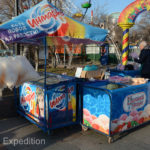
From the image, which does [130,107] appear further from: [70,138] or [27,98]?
[27,98]

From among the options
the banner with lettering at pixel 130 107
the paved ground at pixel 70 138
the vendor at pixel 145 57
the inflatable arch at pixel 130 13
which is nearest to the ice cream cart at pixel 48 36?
the paved ground at pixel 70 138

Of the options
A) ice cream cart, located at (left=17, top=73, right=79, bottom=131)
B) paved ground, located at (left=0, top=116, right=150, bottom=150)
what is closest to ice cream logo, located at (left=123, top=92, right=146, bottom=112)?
paved ground, located at (left=0, top=116, right=150, bottom=150)

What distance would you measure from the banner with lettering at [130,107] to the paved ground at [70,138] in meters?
0.24

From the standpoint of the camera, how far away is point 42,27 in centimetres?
341

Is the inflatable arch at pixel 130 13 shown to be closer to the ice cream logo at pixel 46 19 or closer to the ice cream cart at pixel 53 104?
the ice cream cart at pixel 53 104

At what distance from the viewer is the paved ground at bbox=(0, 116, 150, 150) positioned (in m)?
3.56

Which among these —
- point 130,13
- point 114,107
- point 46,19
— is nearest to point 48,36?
point 46,19

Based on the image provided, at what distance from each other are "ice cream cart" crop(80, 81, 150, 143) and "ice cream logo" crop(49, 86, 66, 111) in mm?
428

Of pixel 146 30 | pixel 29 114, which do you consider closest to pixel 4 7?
pixel 29 114

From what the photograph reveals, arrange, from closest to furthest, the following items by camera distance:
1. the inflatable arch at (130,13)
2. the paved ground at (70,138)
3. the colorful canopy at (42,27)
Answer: the colorful canopy at (42,27)
the paved ground at (70,138)
the inflatable arch at (130,13)

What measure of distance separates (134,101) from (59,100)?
152 centimetres

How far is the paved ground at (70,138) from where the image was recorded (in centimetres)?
356

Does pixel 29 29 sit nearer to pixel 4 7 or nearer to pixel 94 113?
pixel 94 113

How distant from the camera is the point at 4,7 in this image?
13406 mm
